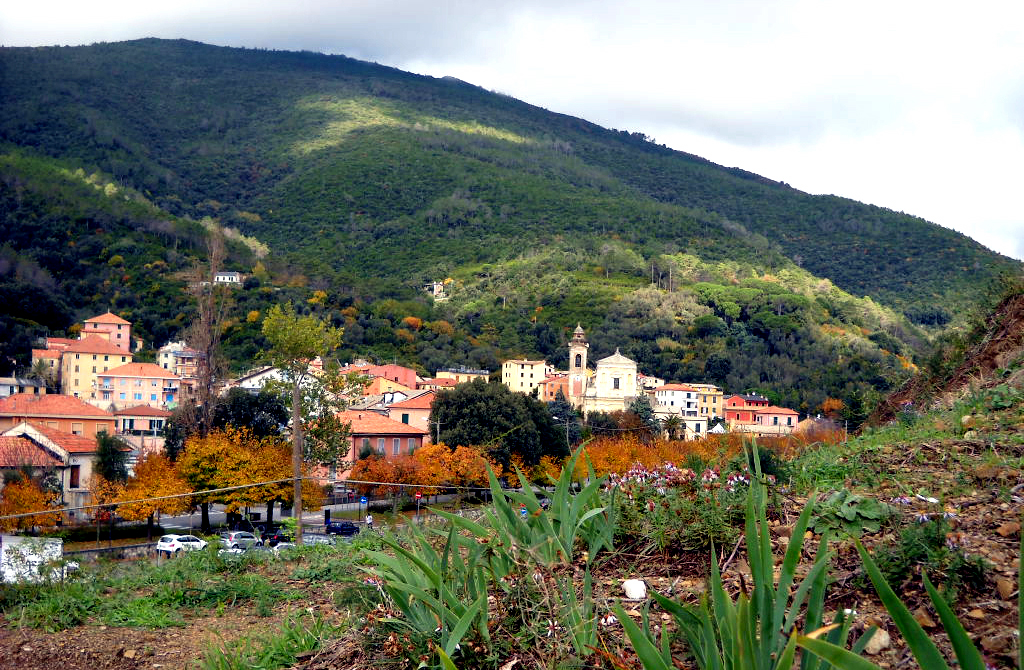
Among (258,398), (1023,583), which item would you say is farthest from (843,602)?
(258,398)

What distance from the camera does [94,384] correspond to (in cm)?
5975

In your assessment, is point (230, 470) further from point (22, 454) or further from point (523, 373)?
point (523, 373)

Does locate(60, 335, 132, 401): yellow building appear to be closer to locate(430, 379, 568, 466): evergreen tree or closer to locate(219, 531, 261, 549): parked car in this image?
locate(430, 379, 568, 466): evergreen tree

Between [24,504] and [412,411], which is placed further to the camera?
[412,411]

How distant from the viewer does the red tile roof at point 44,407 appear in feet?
128

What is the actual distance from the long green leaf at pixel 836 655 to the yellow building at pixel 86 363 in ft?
207

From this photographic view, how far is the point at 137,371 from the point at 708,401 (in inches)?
1544

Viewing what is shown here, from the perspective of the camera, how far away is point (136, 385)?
59750mm

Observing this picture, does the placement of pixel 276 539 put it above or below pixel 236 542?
below

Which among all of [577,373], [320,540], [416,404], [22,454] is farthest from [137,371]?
[320,540]

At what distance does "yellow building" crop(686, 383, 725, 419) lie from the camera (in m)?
59.1

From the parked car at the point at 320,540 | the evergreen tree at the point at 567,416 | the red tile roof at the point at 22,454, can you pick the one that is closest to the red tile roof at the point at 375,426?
the evergreen tree at the point at 567,416

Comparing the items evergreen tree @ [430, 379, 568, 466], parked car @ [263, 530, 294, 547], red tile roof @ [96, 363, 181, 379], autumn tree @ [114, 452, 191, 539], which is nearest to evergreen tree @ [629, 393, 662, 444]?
evergreen tree @ [430, 379, 568, 466]

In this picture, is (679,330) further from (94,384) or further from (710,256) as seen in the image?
(94,384)
